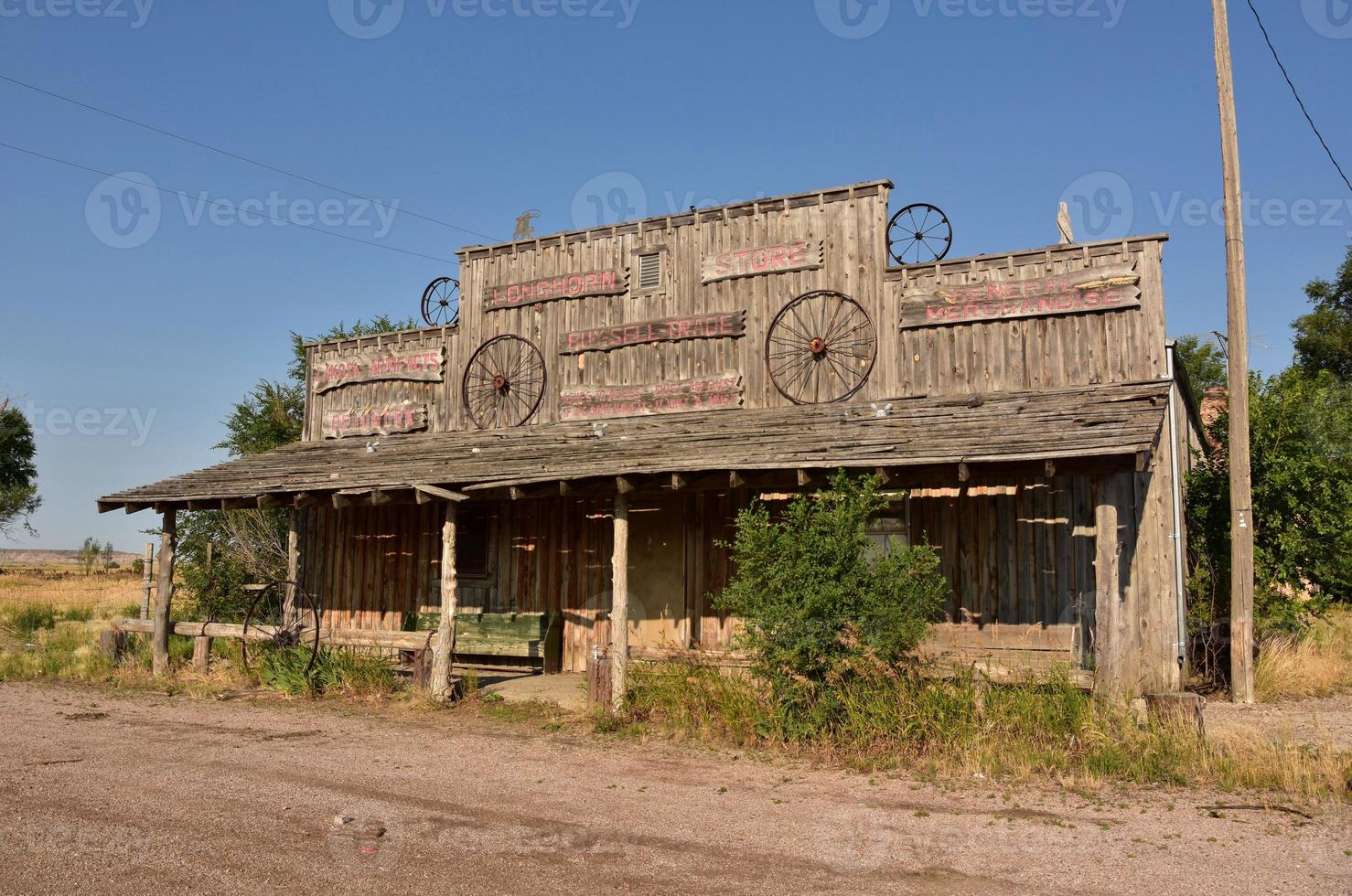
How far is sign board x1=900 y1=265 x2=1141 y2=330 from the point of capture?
12.0 metres

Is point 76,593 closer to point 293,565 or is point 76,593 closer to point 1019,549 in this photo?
point 293,565

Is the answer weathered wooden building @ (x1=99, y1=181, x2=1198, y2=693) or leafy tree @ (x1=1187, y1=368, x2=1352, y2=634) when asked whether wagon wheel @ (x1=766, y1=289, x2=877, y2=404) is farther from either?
leafy tree @ (x1=1187, y1=368, x2=1352, y2=634)

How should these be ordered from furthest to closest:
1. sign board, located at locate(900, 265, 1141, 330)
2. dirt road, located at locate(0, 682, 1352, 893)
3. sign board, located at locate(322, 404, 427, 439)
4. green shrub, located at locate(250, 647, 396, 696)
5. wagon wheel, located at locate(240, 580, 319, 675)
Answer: sign board, located at locate(322, 404, 427, 439), wagon wheel, located at locate(240, 580, 319, 675), green shrub, located at locate(250, 647, 396, 696), sign board, located at locate(900, 265, 1141, 330), dirt road, located at locate(0, 682, 1352, 893)

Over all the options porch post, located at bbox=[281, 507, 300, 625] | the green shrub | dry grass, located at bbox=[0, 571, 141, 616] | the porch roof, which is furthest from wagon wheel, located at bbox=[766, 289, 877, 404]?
dry grass, located at bbox=[0, 571, 141, 616]

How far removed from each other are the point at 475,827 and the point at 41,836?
275cm

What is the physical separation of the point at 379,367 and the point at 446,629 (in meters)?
6.74

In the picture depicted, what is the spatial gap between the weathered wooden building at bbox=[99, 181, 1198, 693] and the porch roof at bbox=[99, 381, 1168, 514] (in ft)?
0.17

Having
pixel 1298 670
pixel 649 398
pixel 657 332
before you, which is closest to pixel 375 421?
pixel 649 398

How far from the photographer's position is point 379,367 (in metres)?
17.5

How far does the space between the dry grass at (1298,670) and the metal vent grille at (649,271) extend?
9520 millimetres

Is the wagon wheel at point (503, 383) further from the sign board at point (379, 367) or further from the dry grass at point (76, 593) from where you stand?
the dry grass at point (76, 593)

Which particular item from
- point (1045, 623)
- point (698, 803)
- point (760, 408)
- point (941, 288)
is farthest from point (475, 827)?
point (941, 288)

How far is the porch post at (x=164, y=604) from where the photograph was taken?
1463 centimetres

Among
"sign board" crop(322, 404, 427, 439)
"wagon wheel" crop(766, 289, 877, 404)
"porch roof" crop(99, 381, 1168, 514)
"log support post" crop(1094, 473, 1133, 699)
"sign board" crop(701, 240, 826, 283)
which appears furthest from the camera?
"sign board" crop(322, 404, 427, 439)
